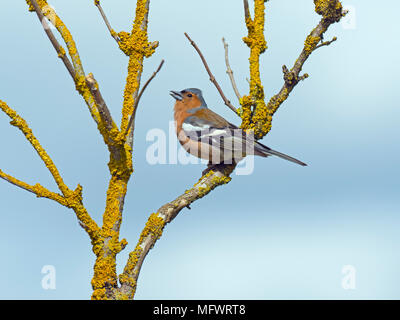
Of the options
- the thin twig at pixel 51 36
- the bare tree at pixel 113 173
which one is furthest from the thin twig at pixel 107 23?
the thin twig at pixel 51 36

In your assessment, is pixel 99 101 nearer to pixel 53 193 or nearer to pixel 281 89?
pixel 53 193

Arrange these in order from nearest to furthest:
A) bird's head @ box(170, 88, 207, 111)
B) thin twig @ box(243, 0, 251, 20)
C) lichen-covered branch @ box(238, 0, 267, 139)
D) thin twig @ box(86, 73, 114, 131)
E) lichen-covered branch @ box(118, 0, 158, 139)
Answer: thin twig @ box(86, 73, 114, 131) < lichen-covered branch @ box(118, 0, 158, 139) < lichen-covered branch @ box(238, 0, 267, 139) < thin twig @ box(243, 0, 251, 20) < bird's head @ box(170, 88, 207, 111)

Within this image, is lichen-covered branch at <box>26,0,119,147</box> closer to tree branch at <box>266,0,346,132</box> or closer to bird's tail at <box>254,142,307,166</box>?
bird's tail at <box>254,142,307,166</box>

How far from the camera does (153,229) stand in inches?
209

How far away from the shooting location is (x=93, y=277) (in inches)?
204

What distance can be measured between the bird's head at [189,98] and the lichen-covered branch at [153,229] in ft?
7.00

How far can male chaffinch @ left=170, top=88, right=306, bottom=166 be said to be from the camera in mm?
6383

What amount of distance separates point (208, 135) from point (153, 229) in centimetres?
203

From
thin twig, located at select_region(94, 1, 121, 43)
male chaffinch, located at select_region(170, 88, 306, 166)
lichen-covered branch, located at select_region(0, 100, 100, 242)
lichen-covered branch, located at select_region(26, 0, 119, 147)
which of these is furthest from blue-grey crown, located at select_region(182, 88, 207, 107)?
lichen-covered branch, located at select_region(0, 100, 100, 242)

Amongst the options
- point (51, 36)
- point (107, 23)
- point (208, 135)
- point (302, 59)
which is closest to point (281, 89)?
point (302, 59)

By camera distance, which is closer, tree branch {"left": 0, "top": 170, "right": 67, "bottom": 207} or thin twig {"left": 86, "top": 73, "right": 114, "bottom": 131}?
thin twig {"left": 86, "top": 73, "right": 114, "bottom": 131}

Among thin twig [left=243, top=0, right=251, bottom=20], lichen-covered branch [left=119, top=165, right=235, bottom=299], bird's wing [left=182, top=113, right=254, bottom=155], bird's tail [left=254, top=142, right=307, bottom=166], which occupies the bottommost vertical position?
lichen-covered branch [left=119, top=165, right=235, bottom=299]
